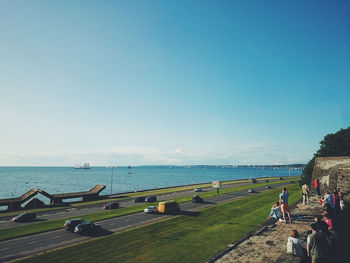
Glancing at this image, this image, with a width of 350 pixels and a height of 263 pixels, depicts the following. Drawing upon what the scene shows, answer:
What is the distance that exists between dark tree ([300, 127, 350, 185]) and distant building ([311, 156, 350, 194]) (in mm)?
33100

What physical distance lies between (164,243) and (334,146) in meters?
73.1

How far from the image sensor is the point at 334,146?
233 ft

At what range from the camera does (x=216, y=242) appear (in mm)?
22531

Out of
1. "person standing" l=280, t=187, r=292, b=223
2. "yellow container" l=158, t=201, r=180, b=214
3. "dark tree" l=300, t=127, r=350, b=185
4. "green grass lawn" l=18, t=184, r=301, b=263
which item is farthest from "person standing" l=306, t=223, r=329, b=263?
"dark tree" l=300, t=127, r=350, b=185

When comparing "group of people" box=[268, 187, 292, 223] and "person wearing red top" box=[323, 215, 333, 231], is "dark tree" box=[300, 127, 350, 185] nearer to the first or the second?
"group of people" box=[268, 187, 292, 223]

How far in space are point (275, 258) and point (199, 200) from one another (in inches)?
1537

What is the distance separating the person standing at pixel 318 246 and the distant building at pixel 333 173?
2812 centimetres

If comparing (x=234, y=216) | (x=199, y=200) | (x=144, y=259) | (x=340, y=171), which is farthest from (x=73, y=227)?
(x=340, y=171)

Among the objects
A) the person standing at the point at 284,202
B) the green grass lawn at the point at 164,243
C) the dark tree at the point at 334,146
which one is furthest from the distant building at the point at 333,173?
the dark tree at the point at 334,146

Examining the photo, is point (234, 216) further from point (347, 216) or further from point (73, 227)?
point (73, 227)

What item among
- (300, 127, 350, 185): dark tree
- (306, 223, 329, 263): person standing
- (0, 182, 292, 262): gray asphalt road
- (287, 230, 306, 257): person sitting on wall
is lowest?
(0, 182, 292, 262): gray asphalt road

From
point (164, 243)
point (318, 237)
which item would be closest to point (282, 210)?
point (318, 237)

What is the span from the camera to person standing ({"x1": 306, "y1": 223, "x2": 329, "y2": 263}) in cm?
998

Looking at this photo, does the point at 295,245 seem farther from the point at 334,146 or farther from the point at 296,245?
the point at 334,146
